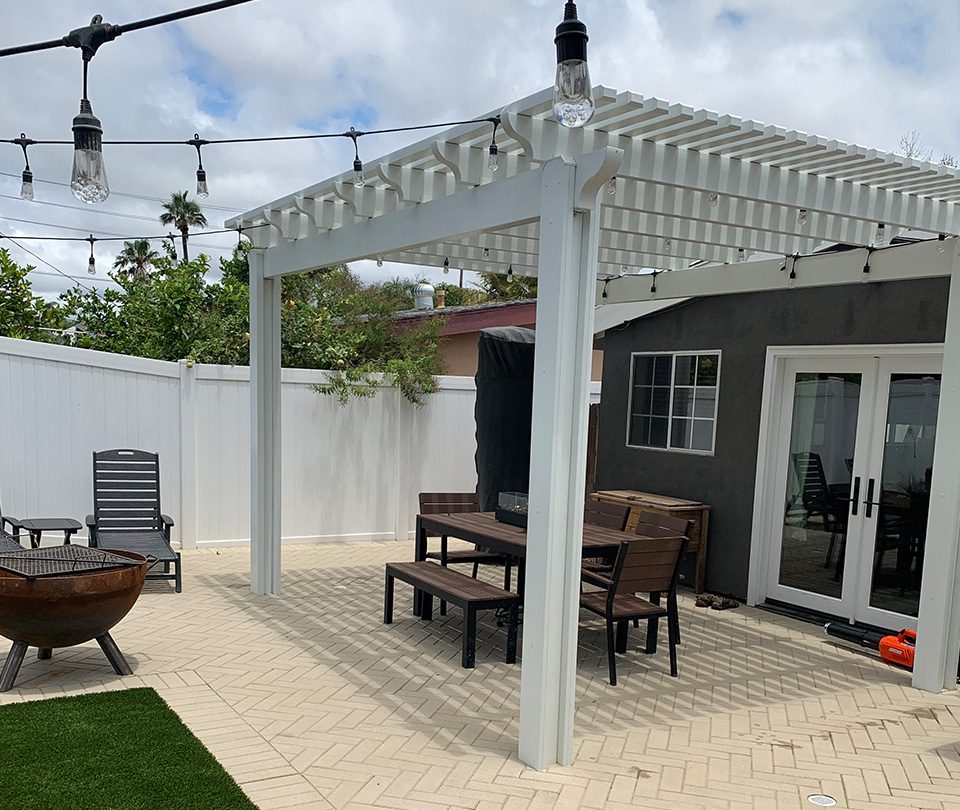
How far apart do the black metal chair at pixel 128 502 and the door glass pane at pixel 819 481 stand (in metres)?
5.43

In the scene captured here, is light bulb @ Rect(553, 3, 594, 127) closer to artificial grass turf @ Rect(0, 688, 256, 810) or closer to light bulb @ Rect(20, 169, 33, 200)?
light bulb @ Rect(20, 169, 33, 200)

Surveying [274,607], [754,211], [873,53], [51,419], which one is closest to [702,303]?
[754,211]

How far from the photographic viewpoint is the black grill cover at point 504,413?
6539 mm

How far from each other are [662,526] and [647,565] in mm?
1177

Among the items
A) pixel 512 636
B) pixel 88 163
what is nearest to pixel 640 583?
pixel 512 636

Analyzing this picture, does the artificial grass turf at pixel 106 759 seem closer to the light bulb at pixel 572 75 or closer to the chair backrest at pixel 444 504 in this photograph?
the light bulb at pixel 572 75

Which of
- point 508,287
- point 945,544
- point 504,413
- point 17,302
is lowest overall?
point 945,544

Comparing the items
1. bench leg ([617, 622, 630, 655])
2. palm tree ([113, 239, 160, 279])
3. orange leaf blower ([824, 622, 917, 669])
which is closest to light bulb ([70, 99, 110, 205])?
bench leg ([617, 622, 630, 655])

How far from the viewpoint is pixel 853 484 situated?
6.45 m

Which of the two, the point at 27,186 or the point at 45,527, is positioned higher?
the point at 27,186

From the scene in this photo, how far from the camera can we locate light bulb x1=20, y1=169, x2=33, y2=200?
3719mm

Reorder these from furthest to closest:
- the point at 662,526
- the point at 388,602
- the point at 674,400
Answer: the point at 674,400 < the point at 662,526 < the point at 388,602

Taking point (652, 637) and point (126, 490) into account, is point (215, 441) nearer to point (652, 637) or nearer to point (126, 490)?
point (126, 490)

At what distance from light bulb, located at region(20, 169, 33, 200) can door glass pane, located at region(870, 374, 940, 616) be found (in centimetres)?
584
